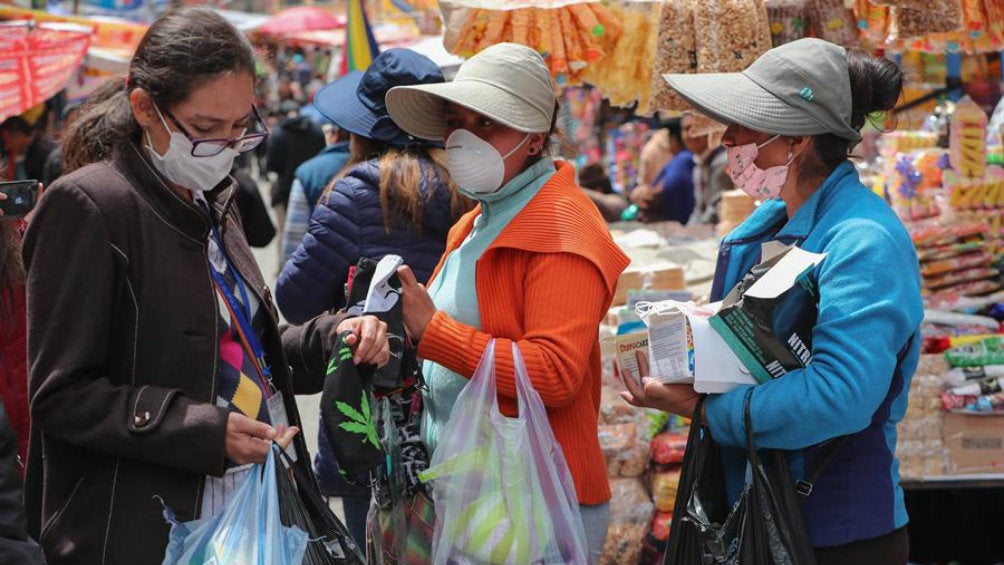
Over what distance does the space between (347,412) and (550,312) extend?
17.7 inches

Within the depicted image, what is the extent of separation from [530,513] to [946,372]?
235cm

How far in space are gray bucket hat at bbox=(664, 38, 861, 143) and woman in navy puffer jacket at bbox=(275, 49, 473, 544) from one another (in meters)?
1.02

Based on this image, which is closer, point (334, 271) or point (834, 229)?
point (834, 229)

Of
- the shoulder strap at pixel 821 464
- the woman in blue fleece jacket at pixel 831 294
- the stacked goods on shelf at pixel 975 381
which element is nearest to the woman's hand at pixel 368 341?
the woman in blue fleece jacket at pixel 831 294

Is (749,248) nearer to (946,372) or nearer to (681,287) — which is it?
(946,372)

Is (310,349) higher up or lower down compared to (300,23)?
higher up

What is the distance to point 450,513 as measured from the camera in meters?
2.29

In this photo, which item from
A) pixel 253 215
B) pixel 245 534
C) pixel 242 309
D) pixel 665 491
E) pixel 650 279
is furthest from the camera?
pixel 253 215

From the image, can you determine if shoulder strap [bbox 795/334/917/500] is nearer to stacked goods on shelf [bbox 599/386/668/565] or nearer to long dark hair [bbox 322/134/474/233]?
long dark hair [bbox 322/134/474/233]

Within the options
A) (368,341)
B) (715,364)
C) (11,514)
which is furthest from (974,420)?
(11,514)

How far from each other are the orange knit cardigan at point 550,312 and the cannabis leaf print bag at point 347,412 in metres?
0.17

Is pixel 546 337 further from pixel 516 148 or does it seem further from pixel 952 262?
pixel 952 262

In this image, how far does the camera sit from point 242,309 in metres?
2.24

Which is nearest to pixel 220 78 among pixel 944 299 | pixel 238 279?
pixel 238 279
